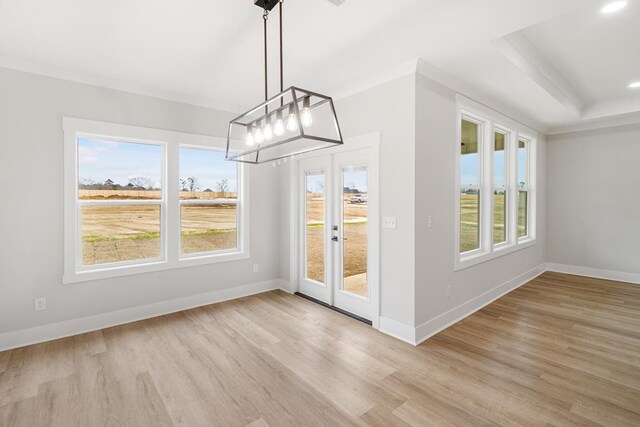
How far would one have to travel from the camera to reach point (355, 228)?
3.79m

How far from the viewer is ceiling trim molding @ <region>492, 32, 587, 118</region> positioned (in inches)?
113

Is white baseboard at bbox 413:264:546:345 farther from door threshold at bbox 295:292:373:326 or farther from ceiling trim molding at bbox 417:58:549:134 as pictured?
ceiling trim molding at bbox 417:58:549:134

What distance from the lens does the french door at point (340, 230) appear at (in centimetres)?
356

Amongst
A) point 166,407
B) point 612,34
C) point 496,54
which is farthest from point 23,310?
point 612,34

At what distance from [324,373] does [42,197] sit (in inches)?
130

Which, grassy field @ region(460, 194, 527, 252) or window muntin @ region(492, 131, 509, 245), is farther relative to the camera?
window muntin @ region(492, 131, 509, 245)

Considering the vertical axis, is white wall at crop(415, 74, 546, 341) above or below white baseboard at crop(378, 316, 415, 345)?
above

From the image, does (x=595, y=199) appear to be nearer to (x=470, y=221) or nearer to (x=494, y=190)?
(x=494, y=190)

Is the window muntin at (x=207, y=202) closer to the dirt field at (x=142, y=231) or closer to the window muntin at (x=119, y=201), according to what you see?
the dirt field at (x=142, y=231)

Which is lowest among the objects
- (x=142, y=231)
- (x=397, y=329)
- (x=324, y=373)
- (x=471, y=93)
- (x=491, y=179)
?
(x=324, y=373)

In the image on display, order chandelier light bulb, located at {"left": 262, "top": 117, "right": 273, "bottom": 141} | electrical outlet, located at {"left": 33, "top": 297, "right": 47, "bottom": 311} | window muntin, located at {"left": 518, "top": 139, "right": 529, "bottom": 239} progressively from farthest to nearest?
window muntin, located at {"left": 518, "top": 139, "right": 529, "bottom": 239} < electrical outlet, located at {"left": 33, "top": 297, "right": 47, "bottom": 311} < chandelier light bulb, located at {"left": 262, "top": 117, "right": 273, "bottom": 141}

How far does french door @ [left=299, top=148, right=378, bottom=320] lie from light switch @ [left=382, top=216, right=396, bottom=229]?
0.10 meters

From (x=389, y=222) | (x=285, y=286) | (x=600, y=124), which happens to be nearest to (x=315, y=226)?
(x=285, y=286)

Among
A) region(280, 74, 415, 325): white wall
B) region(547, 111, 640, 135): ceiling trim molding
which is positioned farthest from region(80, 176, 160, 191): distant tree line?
region(547, 111, 640, 135): ceiling trim molding
